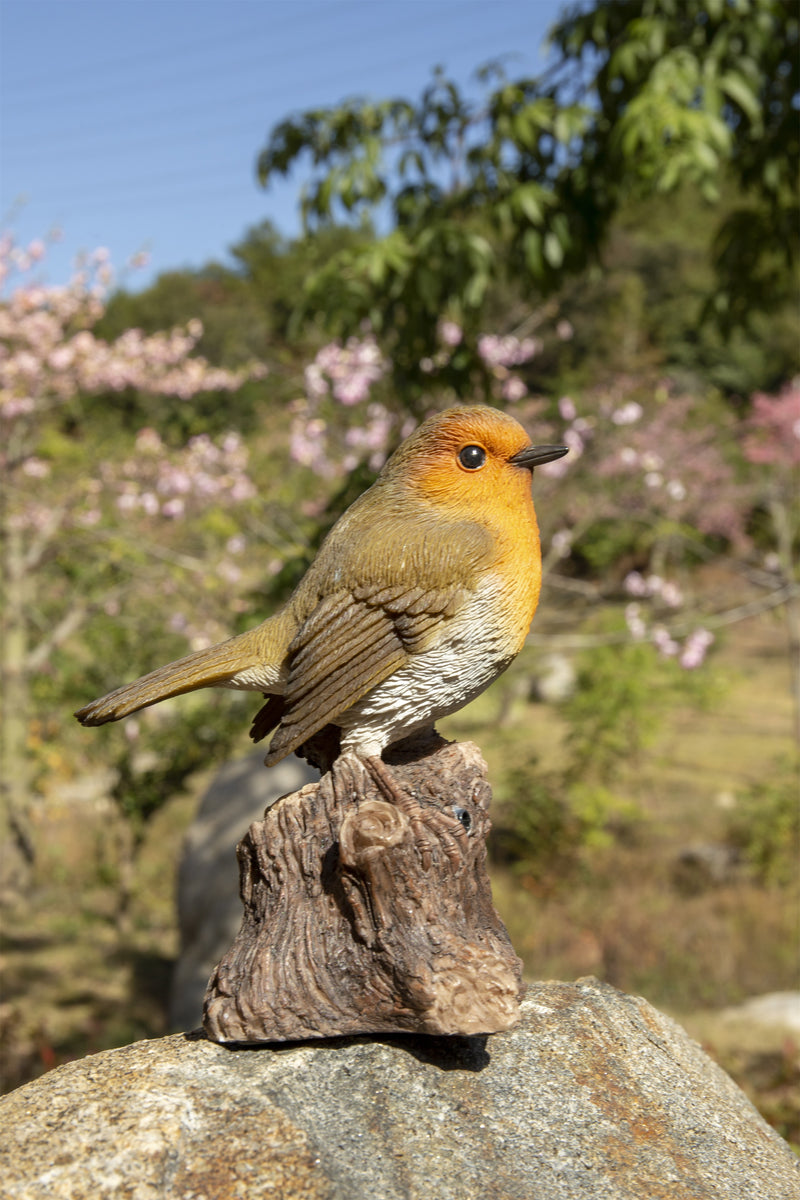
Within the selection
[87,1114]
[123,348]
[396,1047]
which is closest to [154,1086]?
[87,1114]

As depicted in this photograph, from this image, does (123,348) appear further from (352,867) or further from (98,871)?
(352,867)

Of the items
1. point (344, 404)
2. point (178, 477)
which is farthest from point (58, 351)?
point (344, 404)

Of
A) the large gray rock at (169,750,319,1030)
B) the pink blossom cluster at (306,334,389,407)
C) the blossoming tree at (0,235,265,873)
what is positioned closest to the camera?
the large gray rock at (169,750,319,1030)

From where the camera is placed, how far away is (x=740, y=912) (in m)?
9.22

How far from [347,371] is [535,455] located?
519 centimetres

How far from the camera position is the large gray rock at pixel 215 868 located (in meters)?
6.40

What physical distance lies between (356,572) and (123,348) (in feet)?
30.0

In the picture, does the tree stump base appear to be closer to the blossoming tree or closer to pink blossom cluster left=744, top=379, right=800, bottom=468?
the blossoming tree

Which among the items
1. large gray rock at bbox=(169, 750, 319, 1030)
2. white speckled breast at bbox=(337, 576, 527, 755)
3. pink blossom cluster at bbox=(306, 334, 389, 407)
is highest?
pink blossom cluster at bbox=(306, 334, 389, 407)

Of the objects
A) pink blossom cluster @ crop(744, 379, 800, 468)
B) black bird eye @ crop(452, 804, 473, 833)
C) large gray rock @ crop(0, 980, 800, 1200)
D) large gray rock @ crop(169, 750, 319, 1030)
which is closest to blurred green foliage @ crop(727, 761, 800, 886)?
pink blossom cluster @ crop(744, 379, 800, 468)

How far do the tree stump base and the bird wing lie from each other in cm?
21

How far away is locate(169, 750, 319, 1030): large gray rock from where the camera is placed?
6.40 meters

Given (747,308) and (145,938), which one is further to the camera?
(145,938)

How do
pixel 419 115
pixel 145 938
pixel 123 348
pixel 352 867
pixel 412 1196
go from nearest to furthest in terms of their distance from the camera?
pixel 412 1196
pixel 352 867
pixel 419 115
pixel 145 938
pixel 123 348
